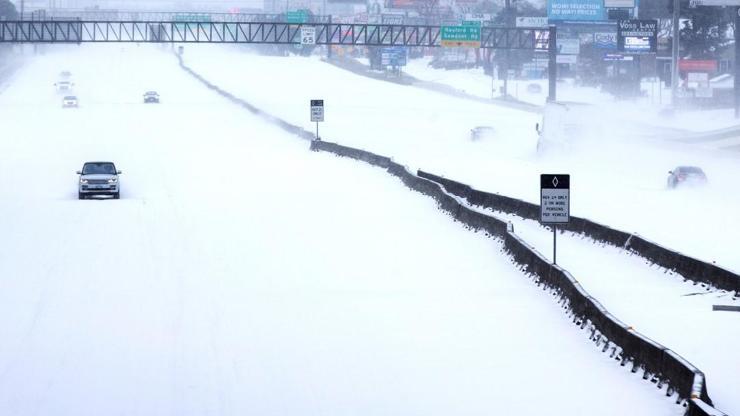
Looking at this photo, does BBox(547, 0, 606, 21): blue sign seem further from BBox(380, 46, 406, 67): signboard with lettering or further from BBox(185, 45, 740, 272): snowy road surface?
BBox(380, 46, 406, 67): signboard with lettering

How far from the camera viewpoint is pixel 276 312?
74.0 ft

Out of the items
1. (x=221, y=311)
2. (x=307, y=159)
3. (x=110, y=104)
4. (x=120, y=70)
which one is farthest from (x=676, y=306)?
(x=120, y=70)

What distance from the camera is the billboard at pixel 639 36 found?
98938mm

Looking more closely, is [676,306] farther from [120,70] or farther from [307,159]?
[120,70]

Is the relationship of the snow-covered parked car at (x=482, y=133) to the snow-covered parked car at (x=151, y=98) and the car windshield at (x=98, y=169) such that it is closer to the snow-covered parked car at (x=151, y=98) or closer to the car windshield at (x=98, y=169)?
the snow-covered parked car at (x=151, y=98)

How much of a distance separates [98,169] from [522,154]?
106 ft

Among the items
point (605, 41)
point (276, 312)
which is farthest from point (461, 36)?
point (276, 312)

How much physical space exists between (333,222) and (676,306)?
51.0 feet

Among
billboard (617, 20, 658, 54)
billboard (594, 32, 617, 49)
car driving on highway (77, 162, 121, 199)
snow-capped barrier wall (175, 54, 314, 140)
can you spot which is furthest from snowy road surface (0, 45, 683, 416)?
billboard (594, 32, 617, 49)

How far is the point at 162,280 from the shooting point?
2636 centimetres

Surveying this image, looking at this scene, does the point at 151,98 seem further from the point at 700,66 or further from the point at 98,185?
the point at 98,185

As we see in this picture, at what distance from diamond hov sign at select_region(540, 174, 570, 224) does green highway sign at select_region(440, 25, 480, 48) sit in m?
72.3

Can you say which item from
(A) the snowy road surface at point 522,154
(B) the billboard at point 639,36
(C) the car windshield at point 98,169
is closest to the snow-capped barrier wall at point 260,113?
(A) the snowy road surface at point 522,154

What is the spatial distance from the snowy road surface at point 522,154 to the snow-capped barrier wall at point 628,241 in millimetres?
1903
